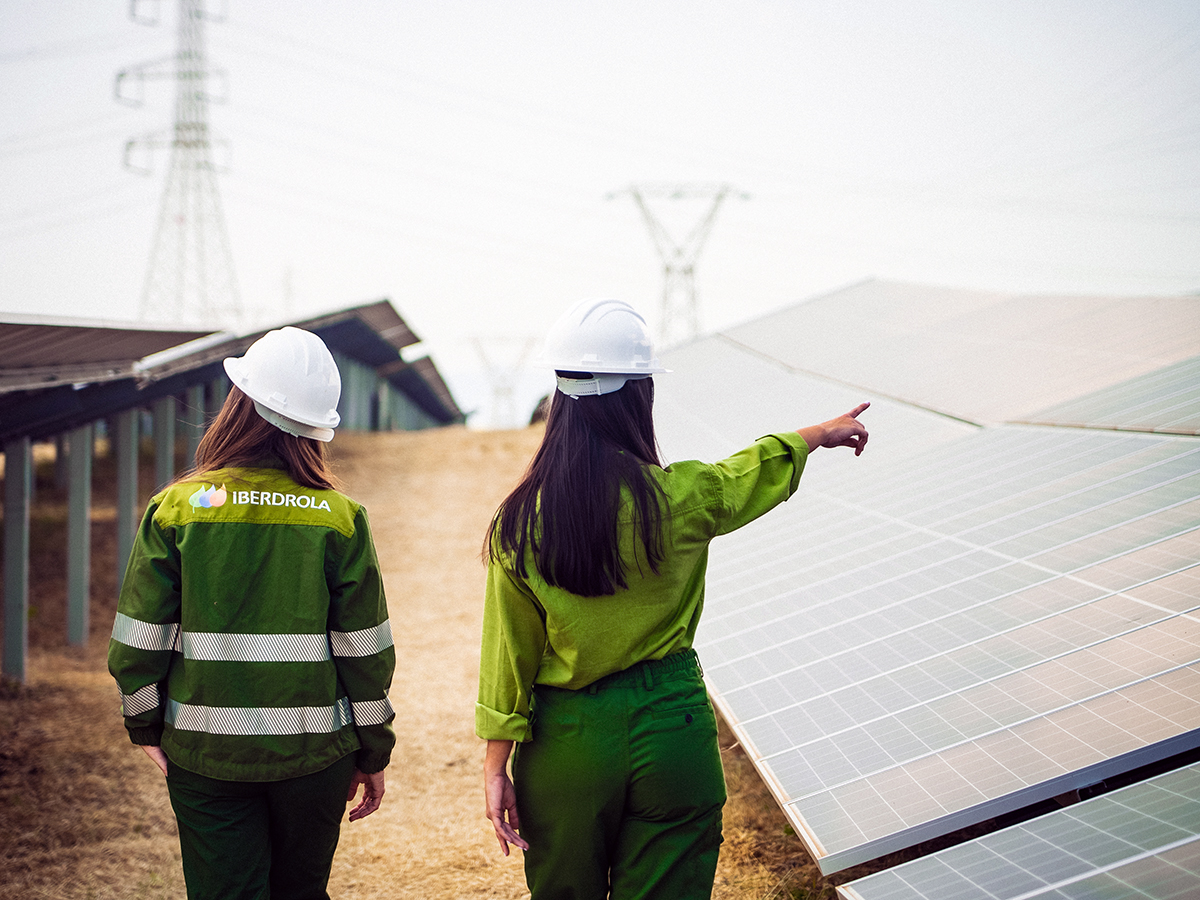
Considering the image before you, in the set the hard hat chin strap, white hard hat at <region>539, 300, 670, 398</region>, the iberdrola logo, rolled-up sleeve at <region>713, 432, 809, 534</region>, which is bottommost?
the iberdrola logo

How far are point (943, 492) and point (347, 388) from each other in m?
22.5

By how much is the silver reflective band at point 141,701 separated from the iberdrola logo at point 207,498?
24.2 inches

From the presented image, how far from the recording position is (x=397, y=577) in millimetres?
15000

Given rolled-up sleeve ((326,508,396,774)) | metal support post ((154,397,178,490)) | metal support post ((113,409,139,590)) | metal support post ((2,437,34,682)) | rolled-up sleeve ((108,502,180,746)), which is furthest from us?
metal support post ((154,397,178,490))

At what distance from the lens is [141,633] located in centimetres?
285

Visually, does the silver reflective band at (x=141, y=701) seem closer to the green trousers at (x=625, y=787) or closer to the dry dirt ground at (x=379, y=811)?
the dry dirt ground at (x=379, y=811)

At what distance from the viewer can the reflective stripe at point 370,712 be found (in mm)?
3076

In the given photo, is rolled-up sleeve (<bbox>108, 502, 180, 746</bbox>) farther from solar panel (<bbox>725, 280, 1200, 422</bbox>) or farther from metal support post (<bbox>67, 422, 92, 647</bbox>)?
metal support post (<bbox>67, 422, 92, 647</bbox>)

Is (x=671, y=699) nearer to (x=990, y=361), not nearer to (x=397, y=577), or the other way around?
(x=990, y=361)

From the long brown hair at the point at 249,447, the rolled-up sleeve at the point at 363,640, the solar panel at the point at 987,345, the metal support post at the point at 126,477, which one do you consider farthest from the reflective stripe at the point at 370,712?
the metal support post at the point at 126,477

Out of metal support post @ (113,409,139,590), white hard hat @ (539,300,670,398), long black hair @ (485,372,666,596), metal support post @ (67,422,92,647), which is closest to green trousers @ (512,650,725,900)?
long black hair @ (485,372,666,596)

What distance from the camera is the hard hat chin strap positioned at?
253cm

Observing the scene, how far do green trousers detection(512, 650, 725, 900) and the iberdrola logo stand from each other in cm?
122

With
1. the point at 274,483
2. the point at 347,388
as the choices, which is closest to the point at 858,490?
the point at 274,483
